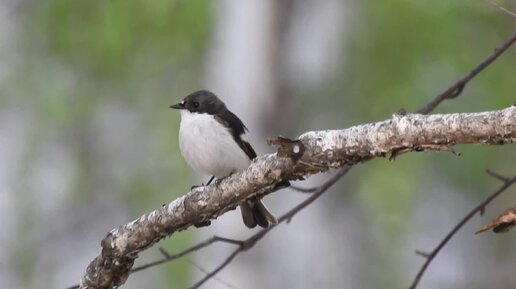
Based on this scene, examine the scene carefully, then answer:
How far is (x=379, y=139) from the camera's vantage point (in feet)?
10.6

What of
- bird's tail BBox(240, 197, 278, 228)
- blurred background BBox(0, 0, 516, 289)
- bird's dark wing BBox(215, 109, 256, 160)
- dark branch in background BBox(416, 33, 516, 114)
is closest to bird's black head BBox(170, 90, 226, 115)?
bird's dark wing BBox(215, 109, 256, 160)

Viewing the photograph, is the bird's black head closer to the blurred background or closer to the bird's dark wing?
the bird's dark wing

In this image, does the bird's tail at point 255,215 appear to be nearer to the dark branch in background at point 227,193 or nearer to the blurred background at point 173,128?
the dark branch in background at point 227,193

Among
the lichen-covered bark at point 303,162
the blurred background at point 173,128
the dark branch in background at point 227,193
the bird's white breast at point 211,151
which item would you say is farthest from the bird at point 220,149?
the blurred background at point 173,128

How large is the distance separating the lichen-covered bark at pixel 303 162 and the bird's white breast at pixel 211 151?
1.15 metres

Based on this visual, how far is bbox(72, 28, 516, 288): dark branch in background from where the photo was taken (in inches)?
130

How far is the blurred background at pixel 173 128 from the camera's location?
1045 centimetres

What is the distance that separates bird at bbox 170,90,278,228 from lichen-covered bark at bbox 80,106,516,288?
1.13m

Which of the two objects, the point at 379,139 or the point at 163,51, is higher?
the point at 379,139

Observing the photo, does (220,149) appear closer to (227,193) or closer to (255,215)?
(255,215)

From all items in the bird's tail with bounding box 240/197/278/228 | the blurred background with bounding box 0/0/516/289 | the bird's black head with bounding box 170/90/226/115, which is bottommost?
the blurred background with bounding box 0/0/516/289

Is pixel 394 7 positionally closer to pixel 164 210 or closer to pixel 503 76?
pixel 503 76

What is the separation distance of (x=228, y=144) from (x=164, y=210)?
1.34m

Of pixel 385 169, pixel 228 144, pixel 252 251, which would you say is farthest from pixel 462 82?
pixel 385 169
